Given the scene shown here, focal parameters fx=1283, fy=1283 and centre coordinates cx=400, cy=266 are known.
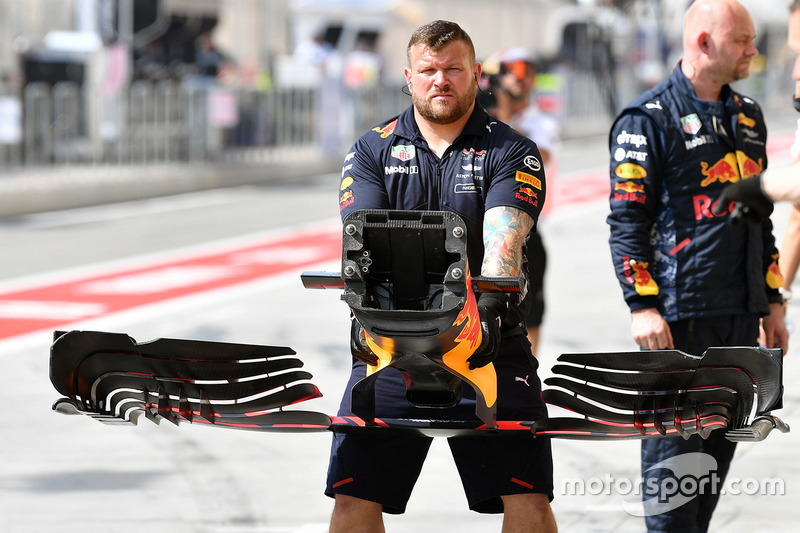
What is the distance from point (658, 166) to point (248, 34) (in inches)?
1164

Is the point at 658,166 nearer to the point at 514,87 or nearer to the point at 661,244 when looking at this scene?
the point at 661,244

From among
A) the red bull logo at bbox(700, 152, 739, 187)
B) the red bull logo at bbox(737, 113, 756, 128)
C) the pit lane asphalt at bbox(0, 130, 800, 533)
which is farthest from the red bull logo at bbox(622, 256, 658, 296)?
the pit lane asphalt at bbox(0, 130, 800, 533)

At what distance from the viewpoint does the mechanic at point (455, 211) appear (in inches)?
153

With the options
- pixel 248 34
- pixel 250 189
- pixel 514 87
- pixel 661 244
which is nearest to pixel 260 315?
pixel 514 87

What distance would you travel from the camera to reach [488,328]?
353 cm

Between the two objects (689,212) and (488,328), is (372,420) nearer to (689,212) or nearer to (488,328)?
(488,328)

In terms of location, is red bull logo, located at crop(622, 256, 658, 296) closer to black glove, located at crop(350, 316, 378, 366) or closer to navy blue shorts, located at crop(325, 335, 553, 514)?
navy blue shorts, located at crop(325, 335, 553, 514)

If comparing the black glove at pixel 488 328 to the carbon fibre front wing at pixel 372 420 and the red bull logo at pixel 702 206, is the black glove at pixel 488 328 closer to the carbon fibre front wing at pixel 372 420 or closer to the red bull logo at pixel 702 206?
the carbon fibre front wing at pixel 372 420

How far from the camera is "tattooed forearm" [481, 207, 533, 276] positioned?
3719mm

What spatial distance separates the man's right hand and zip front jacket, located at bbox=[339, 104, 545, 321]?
2.59 feet

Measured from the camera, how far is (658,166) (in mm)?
4613

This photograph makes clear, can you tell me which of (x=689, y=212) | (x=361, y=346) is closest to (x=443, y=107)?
(x=361, y=346)

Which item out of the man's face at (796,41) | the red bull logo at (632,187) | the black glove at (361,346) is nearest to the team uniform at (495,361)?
the black glove at (361,346)

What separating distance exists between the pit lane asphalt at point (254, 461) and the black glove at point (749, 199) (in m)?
2.48
